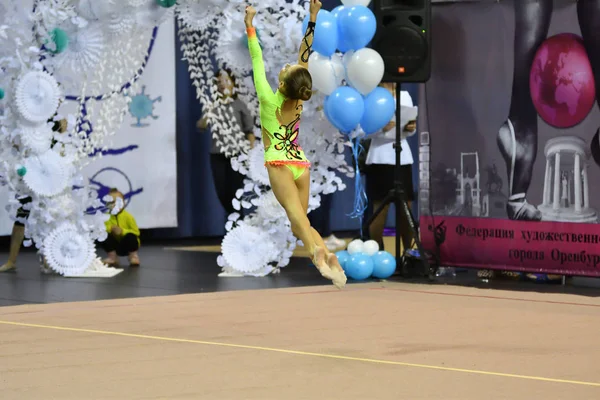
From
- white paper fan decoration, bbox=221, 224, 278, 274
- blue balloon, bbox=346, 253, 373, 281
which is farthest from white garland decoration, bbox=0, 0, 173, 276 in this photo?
blue balloon, bbox=346, 253, 373, 281

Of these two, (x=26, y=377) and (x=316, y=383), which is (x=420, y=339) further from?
(x=26, y=377)

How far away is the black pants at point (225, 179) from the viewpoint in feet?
37.3

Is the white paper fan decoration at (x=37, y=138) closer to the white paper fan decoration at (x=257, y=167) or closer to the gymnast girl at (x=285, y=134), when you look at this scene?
the white paper fan decoration at (x=257, y=167)

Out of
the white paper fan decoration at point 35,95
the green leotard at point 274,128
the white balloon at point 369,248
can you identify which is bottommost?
the white balloon at point 369,248

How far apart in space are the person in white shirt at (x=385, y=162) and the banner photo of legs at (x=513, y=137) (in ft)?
1.23

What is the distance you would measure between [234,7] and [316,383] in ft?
16.0

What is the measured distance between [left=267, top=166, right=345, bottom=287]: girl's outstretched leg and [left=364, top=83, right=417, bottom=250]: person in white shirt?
9.84ft

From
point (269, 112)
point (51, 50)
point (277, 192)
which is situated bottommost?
point (277, 192)

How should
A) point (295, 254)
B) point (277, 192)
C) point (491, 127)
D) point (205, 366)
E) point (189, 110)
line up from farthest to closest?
point (189, 110) < point (295, 254) < point (491, 127) < point (277, 192) < point (205, 366)

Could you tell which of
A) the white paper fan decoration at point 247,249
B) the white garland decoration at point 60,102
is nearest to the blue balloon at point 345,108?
the white paper fan decoration at point 247,249

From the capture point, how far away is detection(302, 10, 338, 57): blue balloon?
7910 mm

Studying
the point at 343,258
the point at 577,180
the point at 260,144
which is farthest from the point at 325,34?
the point at 577,180

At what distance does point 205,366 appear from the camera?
4641mm

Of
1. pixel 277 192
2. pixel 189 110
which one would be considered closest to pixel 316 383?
pixel 277 192
